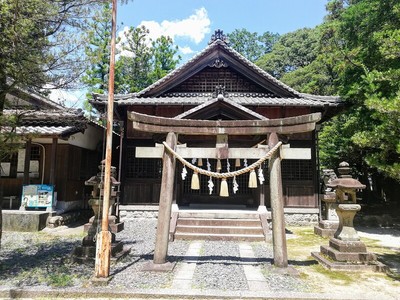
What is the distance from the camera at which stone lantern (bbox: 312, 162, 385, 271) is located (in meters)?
7.20

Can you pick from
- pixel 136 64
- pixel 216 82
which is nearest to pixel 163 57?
pixel 136 64

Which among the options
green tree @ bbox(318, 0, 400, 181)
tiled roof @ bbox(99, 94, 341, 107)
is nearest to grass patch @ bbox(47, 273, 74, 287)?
tiled roof @ bbox(99, 94, 341, 107)

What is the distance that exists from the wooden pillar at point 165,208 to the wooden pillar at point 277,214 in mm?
2478

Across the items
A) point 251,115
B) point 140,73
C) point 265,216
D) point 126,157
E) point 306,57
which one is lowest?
point 265,216

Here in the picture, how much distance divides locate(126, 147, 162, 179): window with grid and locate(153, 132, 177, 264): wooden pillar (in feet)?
23.2

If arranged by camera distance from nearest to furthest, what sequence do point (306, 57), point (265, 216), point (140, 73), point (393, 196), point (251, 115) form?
point (265, 216) < point (251, 115) < point (393, 196) < point (140, 73) < point (306, 57)

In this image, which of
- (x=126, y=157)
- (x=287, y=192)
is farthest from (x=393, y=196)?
(x=126, y=157)

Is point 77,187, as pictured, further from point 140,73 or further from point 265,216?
point 140,73

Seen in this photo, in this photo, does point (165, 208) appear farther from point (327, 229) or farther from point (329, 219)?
point (329, 219)

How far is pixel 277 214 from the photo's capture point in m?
6.97

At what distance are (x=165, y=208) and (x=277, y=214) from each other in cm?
269

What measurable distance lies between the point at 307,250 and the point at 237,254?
8.15 ft

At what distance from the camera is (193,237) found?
1064 centimetres

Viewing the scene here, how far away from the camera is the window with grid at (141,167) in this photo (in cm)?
1430
